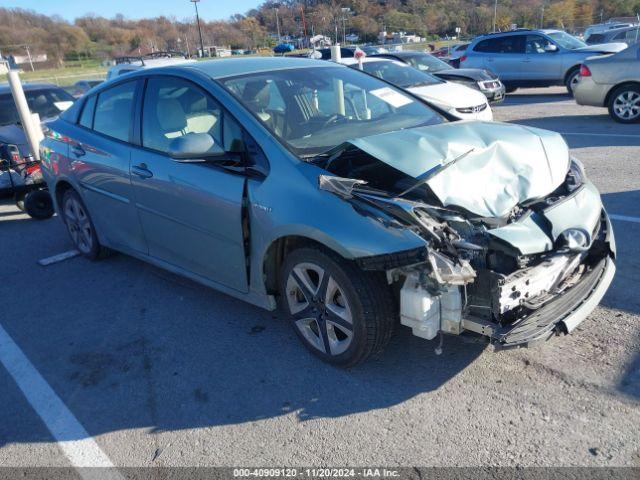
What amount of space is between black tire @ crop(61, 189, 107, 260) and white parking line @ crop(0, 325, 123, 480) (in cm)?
147

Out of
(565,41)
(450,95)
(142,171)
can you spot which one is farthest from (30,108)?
(565,41)

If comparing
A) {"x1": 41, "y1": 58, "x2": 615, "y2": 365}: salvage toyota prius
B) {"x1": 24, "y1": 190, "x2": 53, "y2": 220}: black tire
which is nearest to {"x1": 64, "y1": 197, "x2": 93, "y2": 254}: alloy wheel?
{"x1": 41, "y1": 58, "x2": 615, "y2": 365}: salvage toyota prius

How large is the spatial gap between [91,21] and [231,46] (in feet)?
64.1

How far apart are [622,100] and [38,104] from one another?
1036cm

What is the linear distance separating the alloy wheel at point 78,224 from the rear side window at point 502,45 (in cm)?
1390

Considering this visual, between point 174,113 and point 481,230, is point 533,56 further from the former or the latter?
point 481,230

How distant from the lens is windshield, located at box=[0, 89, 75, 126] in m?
8.56

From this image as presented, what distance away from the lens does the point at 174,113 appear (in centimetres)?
390

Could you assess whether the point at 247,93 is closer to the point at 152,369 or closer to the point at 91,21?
the point at 152,369

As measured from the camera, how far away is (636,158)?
24.1 ft

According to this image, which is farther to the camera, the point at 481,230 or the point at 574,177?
the point at 574,177

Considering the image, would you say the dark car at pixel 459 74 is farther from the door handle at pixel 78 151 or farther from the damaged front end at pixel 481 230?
the damaged front end at pixel 481 230

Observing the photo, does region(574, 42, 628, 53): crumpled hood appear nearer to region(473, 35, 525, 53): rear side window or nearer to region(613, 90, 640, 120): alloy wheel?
region(473, 35, 525, 53): rear side window

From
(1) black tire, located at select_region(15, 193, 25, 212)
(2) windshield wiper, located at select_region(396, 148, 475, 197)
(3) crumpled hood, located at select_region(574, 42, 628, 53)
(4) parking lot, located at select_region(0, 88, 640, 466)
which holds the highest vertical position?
(2) windshield wiper, located at select_region(396, 148, 475, 197)
